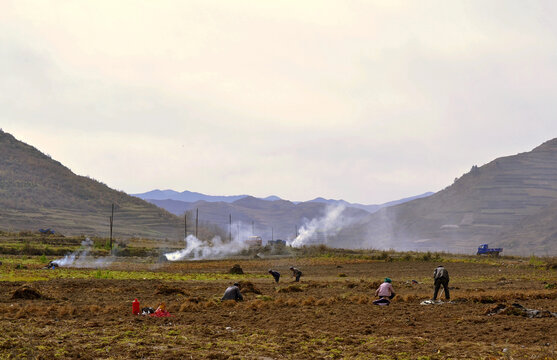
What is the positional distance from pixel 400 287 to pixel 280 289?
8.04 m

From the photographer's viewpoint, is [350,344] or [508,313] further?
[508,313]

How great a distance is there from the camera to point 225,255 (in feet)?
373

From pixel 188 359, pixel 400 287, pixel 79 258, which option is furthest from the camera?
pixel 79 258

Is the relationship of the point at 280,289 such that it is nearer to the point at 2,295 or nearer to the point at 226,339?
the point at 2,295

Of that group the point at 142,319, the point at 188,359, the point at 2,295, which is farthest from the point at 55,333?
the point at 2,295

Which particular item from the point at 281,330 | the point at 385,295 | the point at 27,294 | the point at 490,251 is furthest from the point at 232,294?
the point at 490,251

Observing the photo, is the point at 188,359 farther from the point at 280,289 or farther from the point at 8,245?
the point at 8,245

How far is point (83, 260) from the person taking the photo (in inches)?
3164

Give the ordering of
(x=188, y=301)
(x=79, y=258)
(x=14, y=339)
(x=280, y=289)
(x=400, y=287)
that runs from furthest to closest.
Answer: (x=79, y=258)
(x=400, y=287)
(x=280, y=289)
(x=188, y=301)
(x=14, y=339)

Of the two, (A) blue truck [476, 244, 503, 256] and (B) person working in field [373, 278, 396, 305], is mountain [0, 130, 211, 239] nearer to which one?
(A) blue truck [476, 244, 503, 256]

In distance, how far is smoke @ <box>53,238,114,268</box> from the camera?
72625 millimetres

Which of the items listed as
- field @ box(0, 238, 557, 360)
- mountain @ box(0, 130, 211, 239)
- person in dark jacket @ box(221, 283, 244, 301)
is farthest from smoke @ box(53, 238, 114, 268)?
mountain @ box(0, 130, 211, 239)

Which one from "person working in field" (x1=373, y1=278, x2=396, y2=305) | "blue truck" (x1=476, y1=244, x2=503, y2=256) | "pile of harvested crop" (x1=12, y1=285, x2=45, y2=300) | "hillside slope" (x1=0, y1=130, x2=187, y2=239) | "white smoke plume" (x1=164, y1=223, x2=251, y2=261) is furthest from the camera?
"hillside slope" (x1=0, y1=130, x2=187, y2=239)

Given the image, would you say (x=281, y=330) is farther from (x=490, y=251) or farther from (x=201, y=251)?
(x=490, y=251)
